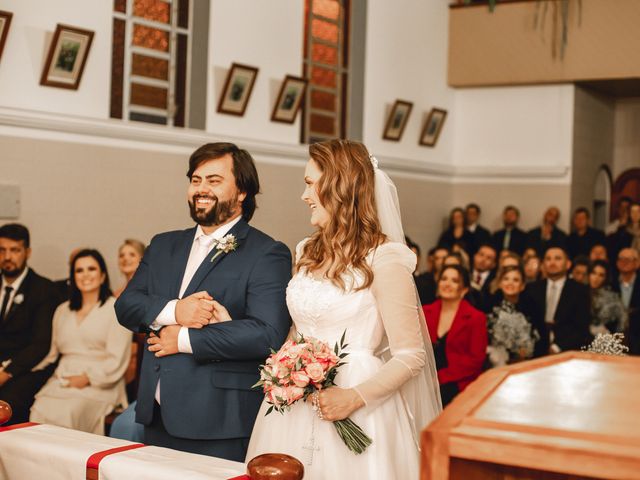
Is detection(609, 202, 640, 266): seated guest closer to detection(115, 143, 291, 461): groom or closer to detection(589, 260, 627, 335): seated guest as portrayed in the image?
detection(589, 260, 627, 335): seated guest

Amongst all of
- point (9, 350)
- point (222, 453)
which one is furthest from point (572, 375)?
point (9, 350)

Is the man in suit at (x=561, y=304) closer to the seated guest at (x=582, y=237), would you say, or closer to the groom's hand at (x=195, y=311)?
the seated guest at (x=582, y=237)

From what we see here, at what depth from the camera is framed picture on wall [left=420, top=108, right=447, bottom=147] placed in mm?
13133

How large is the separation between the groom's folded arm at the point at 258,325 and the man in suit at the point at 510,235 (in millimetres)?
9889

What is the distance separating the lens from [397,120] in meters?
12.5

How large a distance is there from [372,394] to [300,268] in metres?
0.54

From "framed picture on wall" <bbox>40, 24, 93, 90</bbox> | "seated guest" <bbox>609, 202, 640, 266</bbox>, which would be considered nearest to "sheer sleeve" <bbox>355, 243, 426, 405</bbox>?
"framed picture on wall" <bbox>40, 24, 93, 90</bbox>

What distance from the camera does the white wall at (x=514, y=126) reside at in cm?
1332

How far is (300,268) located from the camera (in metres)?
3.17

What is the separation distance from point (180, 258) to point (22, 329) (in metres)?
3.09

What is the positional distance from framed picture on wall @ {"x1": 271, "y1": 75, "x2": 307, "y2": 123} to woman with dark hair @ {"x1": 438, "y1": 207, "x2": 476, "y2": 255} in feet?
11.2

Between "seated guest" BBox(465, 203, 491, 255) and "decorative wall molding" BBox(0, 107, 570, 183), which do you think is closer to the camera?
"decorative wall molding" BBox(0, 107, 570, 183)

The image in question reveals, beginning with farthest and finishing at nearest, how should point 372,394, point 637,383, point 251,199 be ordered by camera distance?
1. point 251,199
2. point 372,394
3. point 637,383

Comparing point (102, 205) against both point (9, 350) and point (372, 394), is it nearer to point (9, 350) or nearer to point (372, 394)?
point (9, 350)
